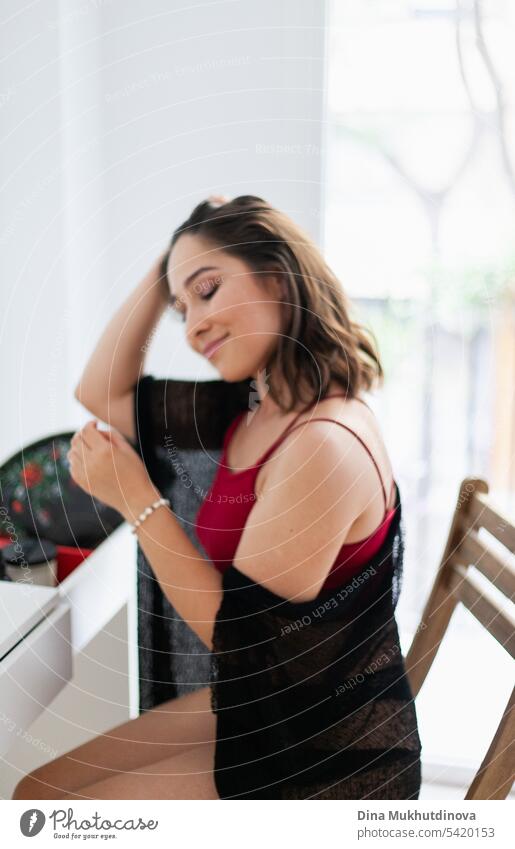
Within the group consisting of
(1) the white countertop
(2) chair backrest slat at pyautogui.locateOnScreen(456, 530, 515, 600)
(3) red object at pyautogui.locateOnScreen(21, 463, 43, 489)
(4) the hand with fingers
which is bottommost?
(1) the white countertop

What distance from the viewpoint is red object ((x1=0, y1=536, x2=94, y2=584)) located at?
30.0 inches

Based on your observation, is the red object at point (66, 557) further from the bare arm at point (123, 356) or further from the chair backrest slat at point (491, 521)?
the chair backrest slat at point (491, 521)

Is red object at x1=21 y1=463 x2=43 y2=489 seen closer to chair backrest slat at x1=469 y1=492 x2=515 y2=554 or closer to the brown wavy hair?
the brown wavy hair

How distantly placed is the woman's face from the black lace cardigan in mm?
30

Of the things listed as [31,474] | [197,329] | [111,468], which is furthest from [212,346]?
[31,474]

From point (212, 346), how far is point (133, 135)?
18 centimetres

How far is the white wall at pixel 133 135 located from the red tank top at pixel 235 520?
0.08 meters

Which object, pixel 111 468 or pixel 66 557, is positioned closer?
pixel 111 468

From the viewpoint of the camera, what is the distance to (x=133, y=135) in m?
0.65

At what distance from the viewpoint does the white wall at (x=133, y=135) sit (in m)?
0.63

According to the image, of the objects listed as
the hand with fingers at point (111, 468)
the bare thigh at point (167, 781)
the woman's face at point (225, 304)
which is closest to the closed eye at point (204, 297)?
the woman's face at point (225, 304)

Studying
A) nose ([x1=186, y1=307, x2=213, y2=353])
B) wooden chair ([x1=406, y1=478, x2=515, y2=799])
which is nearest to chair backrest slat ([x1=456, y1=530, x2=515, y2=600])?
wooden chair ([x1=406, y1=478, x2=515, y2=799])
